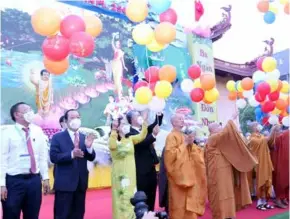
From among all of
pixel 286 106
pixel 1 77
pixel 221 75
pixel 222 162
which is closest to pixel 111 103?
pixel 1 77

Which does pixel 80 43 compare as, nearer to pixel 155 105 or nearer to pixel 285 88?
pixel 155 105

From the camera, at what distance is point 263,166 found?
16.6 feet

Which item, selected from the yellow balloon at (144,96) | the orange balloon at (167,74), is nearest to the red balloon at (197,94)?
the orange balloon at (167,74)

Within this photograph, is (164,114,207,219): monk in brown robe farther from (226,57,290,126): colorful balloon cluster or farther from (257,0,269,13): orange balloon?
(257,0,269,13): orange balloon

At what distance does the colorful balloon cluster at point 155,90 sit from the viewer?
3.97m

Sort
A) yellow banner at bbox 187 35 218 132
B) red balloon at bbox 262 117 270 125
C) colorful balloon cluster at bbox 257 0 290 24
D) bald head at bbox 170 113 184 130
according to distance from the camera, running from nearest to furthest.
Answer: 1. bald head at bbox 170 113 184 130
2. colorful balloon cluster at bbox 257 0 290 24
3. red balloon at bbox 262 117 270 125
4. yellow banner at bbox 187 35 218 132

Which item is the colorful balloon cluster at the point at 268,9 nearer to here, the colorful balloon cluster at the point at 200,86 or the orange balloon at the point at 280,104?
the colorful balloon cluster at the point at 200,86

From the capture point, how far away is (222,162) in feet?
13.0

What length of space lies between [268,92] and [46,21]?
303 centimetres

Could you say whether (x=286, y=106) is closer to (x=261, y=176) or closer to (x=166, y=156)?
(x=261, y=176)

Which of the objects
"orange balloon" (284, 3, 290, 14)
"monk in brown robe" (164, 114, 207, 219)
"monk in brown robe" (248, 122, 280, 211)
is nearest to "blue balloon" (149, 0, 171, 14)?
"monk in brown robe" (164, 114, 207, 219)

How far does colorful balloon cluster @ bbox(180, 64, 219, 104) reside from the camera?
4.55 meters

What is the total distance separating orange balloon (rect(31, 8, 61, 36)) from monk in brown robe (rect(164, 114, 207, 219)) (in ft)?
4.54

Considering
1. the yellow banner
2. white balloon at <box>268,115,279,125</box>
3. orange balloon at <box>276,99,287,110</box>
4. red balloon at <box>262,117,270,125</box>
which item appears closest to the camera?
white balloon at <box>268,115,279,125</box>
